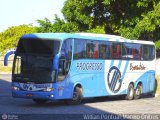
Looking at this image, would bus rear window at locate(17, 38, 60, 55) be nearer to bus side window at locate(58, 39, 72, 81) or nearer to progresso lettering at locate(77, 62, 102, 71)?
bus side window at locate(58, 39, 72, 81)

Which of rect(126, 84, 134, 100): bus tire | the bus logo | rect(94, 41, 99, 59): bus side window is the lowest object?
rect(126, 84, 134, 100): bus tire

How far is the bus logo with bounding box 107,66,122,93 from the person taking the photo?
2666 cm

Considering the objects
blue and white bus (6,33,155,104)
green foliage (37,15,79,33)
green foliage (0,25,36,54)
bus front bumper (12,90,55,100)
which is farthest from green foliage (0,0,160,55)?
green foliage (0,25,36,54)

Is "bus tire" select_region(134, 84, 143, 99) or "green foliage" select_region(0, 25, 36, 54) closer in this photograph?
→ "bus tire" select_region(134, 84, 143, 99)

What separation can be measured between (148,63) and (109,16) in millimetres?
4944

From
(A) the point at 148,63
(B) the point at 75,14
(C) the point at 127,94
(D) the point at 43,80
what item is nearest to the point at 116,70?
(C) the point at 127,94

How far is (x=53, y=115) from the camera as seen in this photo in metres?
18.3

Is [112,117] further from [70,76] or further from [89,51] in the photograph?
[89,51]

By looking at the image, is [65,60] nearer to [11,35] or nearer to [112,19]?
[112,19]

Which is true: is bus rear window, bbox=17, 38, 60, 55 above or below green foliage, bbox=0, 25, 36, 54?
below

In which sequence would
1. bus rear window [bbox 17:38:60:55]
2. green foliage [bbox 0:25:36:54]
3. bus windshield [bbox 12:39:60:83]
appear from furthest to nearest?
green foliage [bbox 0:25:36:54], bus rear window [bbox 17:38:60:55], bus windshield [bbox 12:39:60:83]

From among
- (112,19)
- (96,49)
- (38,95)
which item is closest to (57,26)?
(112,19)

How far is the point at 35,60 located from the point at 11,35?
97.8m

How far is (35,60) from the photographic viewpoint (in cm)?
2234
